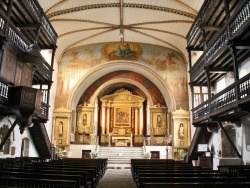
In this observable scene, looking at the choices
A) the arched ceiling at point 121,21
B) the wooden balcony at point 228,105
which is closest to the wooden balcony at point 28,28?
the arched ceiling at point 121,21

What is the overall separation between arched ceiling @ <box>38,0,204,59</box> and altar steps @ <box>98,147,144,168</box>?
28.2ft

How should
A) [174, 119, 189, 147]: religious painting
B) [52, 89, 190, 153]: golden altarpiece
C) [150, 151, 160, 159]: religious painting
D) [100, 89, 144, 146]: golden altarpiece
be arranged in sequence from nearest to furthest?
[174, 119, 189, 147]: religious painting < [52, 89, 190, 153]: golden altarpiece < [150, 151, 160, 159]: religious painting < [100, 89, 144, 146]: golden altarpiece

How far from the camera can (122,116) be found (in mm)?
25828

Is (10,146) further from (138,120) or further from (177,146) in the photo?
(138,120)

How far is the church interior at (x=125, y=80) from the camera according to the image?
10.2 meters

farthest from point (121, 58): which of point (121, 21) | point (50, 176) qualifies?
point (50, 176)

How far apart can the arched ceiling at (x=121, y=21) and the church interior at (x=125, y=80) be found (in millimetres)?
70

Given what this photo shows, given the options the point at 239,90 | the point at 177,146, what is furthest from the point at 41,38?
the point at 177,146

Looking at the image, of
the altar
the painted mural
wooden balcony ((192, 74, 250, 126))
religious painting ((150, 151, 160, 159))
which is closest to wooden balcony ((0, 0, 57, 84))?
the painted mural

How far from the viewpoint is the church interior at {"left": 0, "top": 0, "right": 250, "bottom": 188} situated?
10.2 meters

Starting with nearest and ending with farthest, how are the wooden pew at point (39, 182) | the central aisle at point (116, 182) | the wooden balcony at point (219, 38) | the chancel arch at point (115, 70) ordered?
1. the wooden pew at point (39, 182)
2. the central aisle at point (116, 182)
3. the wooden balcony at point (219, 38)
4. the chancel arch at point (115, 70)

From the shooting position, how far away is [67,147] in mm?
19547

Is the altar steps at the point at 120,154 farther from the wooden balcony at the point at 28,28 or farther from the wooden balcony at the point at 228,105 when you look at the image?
the wooden balcony at the point at 28,28

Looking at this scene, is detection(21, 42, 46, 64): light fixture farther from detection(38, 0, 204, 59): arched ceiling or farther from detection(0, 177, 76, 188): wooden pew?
detection(0, 177, 76, 188): wooden pew
